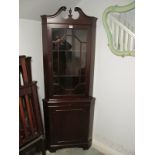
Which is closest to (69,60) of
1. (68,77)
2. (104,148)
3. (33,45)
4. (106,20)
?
(68,77)

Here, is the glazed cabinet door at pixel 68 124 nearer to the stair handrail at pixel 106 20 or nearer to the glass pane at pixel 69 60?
the glass pane at pixel 69 60

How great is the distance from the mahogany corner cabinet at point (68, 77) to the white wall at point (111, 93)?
12 cm

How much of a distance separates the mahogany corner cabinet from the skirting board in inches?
9.0

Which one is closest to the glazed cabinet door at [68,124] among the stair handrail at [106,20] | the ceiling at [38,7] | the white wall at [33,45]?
the white wall at [33,45]

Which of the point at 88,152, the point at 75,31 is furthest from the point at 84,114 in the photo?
the point at 75,31

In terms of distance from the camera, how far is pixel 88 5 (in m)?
2.48

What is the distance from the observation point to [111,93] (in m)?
2.43

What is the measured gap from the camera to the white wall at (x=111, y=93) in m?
2.23

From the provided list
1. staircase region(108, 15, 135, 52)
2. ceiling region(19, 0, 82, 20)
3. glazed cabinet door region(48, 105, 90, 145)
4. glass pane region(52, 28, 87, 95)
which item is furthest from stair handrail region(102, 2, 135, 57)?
glazed cabinet door region(48, 105, 90, 145)
